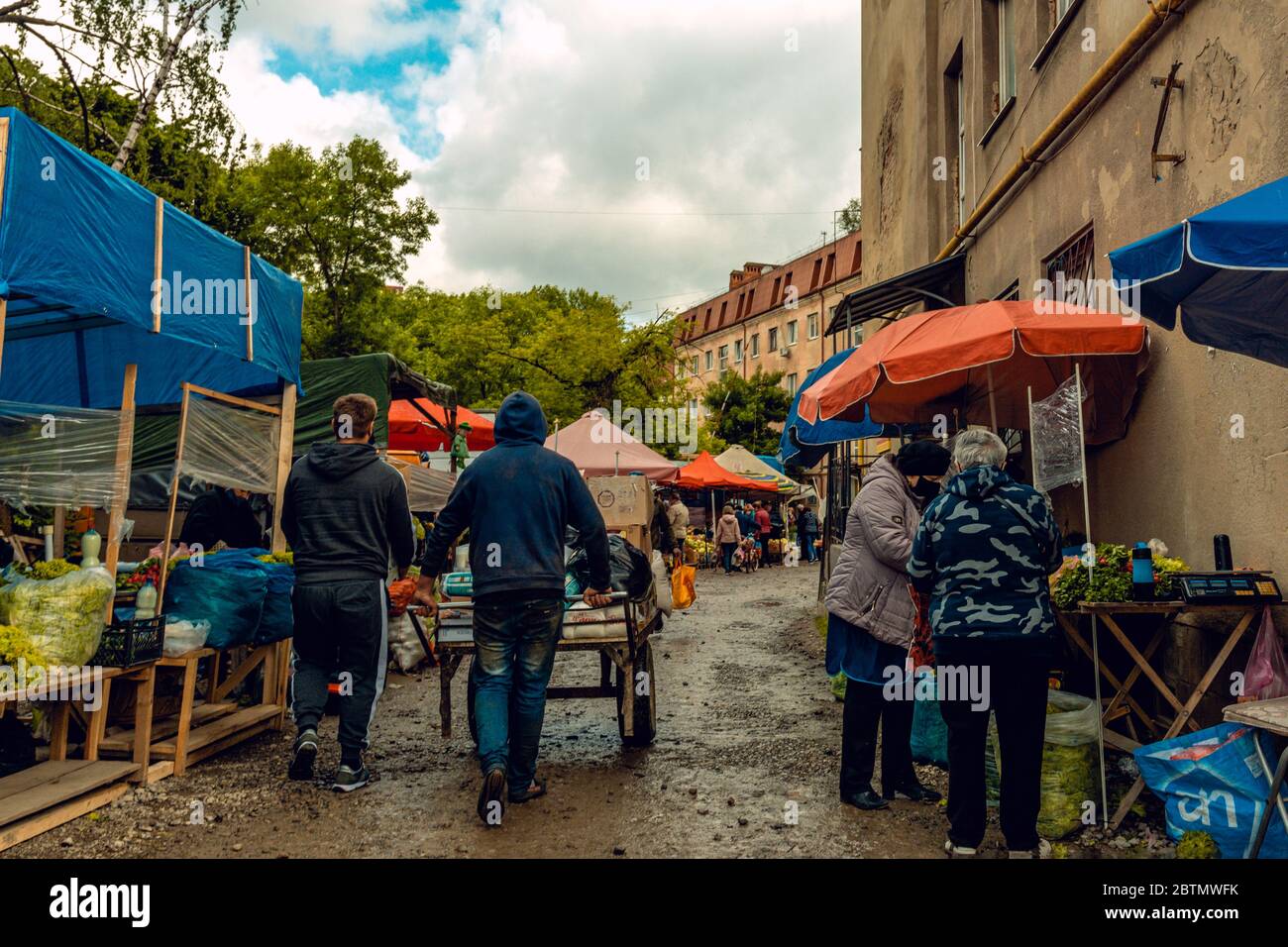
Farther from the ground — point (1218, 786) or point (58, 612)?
point (58, 612)

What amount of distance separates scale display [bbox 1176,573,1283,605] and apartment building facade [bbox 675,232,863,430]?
127 feet

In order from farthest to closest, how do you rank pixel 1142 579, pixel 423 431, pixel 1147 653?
pixel 423 431, pixel 1147 653, pixel 1142 579

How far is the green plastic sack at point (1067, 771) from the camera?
447 centimetres

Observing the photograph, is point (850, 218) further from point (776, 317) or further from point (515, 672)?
point (515, 672)

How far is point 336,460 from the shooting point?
211 inches

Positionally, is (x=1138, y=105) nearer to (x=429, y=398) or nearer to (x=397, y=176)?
(x=429, y=398)

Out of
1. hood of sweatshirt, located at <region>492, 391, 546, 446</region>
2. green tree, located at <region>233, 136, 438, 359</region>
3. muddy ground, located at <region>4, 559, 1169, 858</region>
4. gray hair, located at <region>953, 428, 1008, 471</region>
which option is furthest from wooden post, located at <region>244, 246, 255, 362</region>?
green tree, located at <region>233, 136, 438, 359</region>

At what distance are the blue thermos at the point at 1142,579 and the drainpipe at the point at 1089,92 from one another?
3.63 metres

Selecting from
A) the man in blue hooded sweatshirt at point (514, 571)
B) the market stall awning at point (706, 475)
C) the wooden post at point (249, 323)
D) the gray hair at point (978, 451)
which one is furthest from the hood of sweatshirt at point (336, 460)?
the market stall awning at point (706, 475)

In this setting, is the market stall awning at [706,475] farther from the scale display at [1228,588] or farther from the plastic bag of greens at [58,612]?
the scale display at [1228,588]

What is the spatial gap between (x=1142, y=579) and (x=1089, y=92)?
4.43 metres

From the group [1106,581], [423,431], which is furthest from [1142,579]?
[423,431]

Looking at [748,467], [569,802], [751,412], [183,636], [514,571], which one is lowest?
[569,802]
